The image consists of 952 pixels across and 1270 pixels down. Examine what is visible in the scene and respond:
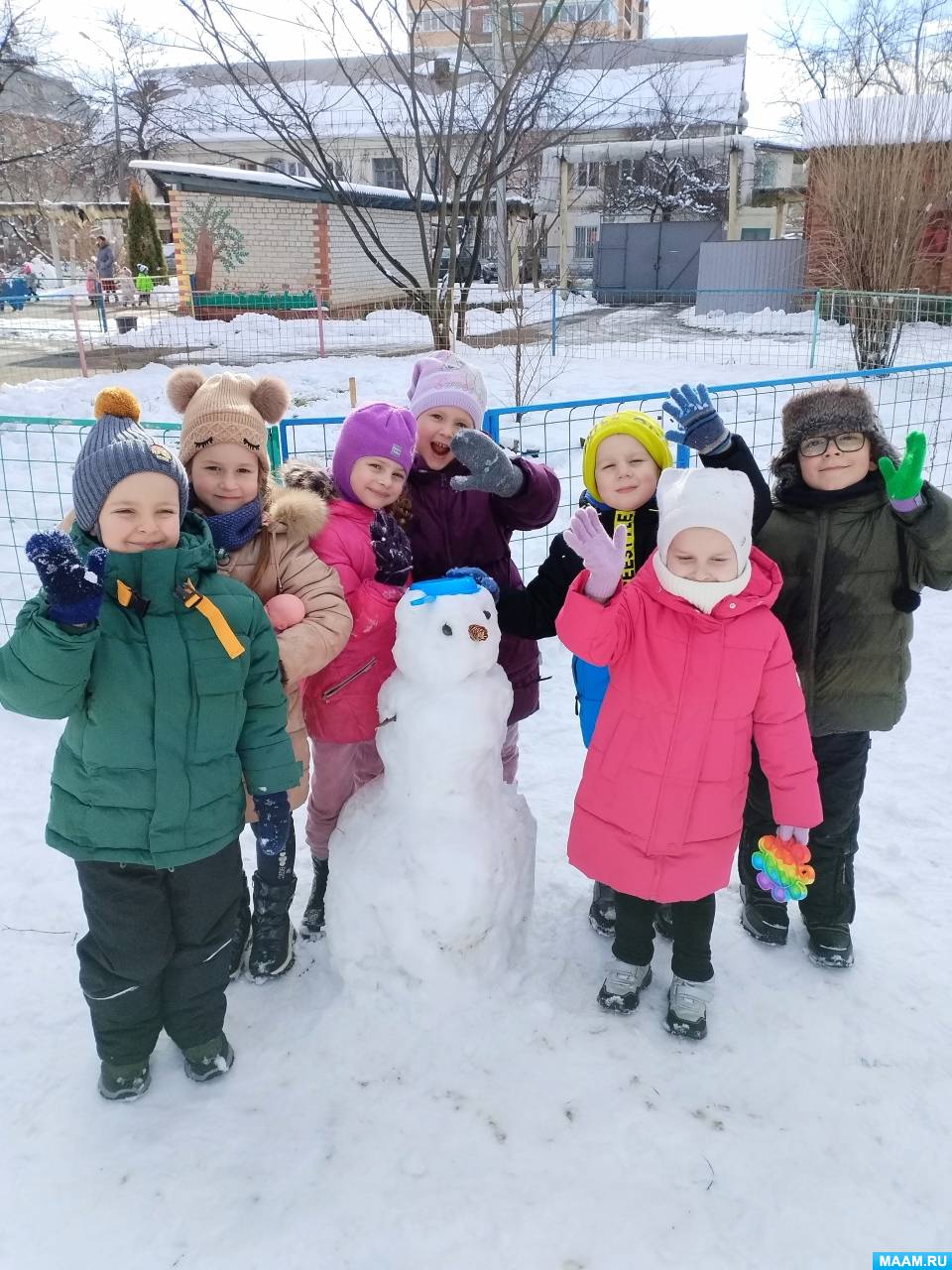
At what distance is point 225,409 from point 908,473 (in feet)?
5.53

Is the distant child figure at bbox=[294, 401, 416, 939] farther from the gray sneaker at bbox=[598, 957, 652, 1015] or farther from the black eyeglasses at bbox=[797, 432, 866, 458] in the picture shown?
the black eyeglasses at bbox=[797, 432, 866, 458]

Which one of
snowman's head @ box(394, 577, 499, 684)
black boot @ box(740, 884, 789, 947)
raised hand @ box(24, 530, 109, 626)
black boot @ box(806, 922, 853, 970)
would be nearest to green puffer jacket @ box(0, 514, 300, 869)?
raised hand @ box(24, 530, 109, 626)

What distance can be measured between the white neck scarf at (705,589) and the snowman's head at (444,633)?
469mm

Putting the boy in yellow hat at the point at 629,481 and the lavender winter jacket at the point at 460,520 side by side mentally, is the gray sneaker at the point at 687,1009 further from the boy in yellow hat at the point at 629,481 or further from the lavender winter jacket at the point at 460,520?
the lavender winter jacket at the point at 460,520

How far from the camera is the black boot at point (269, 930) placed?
2.35 m

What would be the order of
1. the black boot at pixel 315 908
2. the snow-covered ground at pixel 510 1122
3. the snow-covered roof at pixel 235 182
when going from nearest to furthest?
the snow-covered ground at pixel 510 1122
the black boot at pixel 315 908
the snow-covered roof at pixel 235 182

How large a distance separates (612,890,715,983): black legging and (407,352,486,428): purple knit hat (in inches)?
55.8

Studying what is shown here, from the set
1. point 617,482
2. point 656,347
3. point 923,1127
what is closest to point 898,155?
point 656,347

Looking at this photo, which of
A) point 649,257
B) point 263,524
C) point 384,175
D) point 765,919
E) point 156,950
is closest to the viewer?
point 156,950

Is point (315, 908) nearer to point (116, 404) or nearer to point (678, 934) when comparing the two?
point (678, 934)

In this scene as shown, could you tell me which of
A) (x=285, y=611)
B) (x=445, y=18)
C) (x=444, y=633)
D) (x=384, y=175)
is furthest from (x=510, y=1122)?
(x=384, y=175)

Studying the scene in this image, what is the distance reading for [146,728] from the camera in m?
1.81

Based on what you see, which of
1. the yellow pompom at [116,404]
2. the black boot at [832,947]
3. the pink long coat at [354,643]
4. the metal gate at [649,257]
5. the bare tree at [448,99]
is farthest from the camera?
the metal gate at [649,257]

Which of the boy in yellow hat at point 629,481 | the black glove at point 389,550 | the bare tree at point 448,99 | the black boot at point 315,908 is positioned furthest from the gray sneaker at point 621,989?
the bare tree at point 448,99
